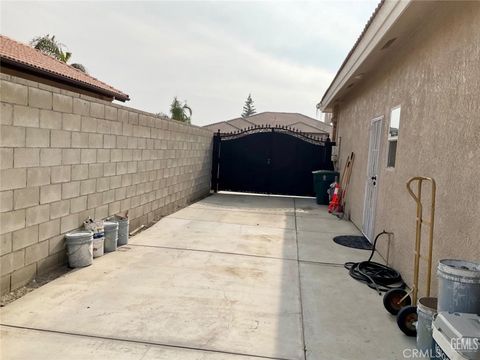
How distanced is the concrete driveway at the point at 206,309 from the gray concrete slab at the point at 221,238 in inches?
1.3

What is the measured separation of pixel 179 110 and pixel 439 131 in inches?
734

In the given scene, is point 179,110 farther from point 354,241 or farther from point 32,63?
point 354,241

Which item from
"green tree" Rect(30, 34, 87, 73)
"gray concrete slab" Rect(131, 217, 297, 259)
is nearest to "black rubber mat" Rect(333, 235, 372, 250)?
"gray concrete slab" Rect(131, 217, 297, 259)

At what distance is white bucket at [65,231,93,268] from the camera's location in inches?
174

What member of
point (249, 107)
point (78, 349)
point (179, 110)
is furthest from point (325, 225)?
point (249, 107)

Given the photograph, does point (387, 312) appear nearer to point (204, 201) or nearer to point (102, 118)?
point (102, 118)

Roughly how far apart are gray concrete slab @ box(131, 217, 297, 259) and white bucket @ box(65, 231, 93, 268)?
1210 mm

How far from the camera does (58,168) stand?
4.25 metres

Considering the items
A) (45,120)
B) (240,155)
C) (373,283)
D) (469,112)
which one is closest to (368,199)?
(373,283)

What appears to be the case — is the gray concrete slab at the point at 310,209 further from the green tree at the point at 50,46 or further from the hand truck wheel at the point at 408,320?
the green tree at the point at 50,46

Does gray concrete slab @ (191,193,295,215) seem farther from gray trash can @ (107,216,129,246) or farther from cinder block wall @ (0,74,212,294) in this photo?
gray trash can @ (107,216,129,246)

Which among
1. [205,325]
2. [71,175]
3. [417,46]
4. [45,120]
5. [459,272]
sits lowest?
[205,325]

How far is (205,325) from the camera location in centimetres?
321

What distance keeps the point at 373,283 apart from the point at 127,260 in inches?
122
